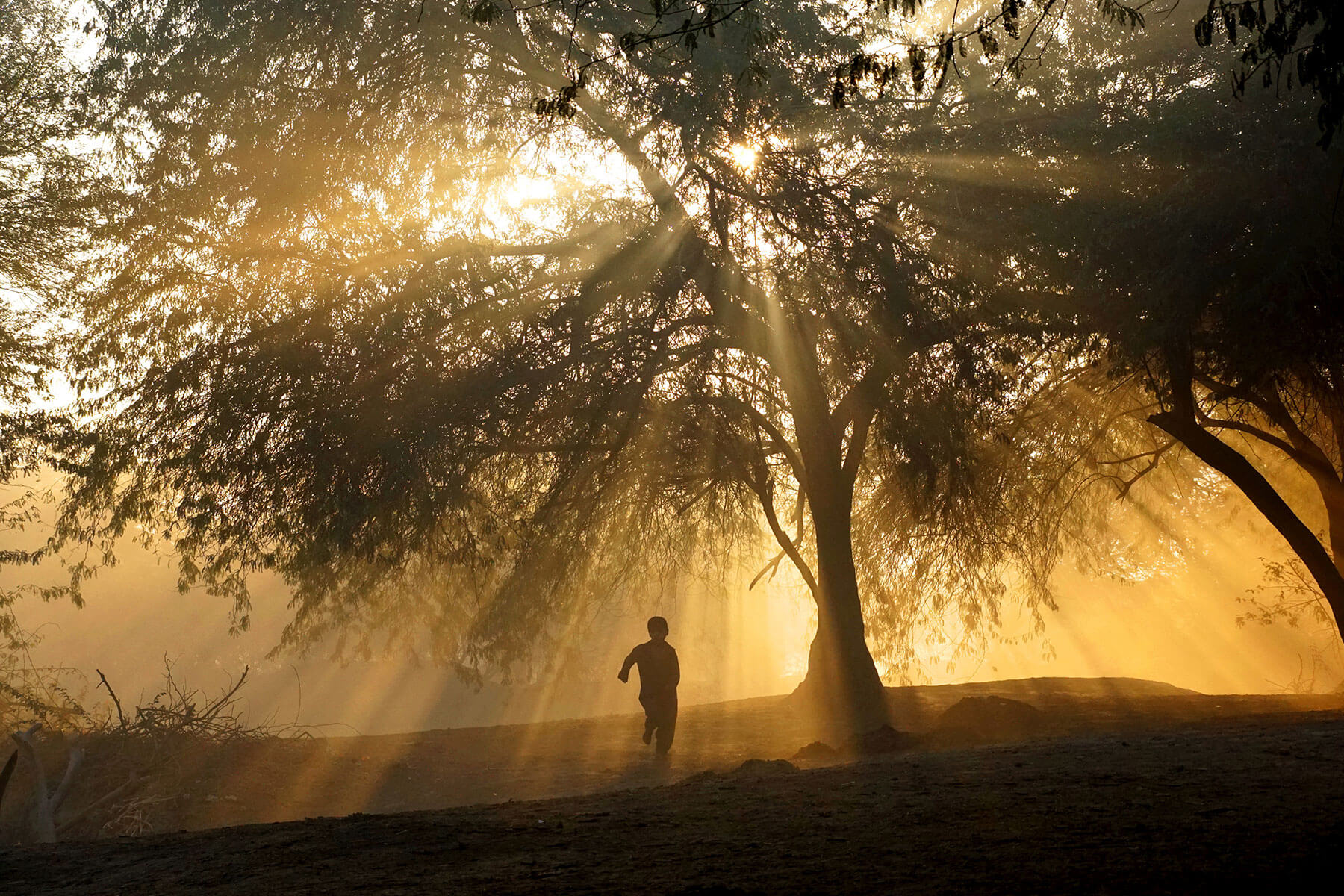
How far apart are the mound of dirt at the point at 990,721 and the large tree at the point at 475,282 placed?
90.2 inches

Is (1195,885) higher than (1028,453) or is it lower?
lower

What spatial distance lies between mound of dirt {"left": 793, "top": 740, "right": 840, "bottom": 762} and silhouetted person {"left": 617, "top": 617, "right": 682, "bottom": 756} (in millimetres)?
1697

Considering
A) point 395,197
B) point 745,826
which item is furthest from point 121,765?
point 745,826

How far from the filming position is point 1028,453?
16.2 meters

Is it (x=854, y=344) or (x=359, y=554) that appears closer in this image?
(x=359, y=554)

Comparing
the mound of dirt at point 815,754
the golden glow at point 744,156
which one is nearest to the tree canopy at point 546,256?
the golden glow at point 744,156

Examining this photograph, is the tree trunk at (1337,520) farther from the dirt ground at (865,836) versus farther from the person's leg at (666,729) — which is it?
the person's leg at (666,729)

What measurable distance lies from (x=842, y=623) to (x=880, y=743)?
3.58m

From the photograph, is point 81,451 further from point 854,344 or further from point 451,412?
point 854,344

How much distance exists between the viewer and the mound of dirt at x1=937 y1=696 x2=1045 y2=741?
1190cm

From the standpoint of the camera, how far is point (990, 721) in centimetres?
1231

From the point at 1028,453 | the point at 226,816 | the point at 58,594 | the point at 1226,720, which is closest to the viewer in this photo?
the point at 226,816

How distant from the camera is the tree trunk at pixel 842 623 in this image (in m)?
14.6

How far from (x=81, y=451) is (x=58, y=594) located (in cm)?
775
